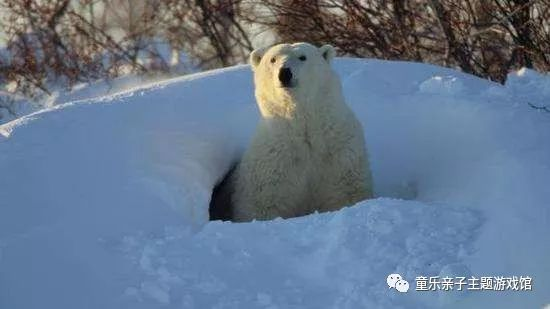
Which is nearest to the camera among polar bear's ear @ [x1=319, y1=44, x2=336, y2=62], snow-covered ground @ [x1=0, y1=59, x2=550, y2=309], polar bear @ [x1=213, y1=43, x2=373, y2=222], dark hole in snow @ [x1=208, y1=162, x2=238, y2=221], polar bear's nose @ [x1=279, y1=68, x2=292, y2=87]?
snow-covered ground @ [x1=0, y1=59, x2=550, y2=309]

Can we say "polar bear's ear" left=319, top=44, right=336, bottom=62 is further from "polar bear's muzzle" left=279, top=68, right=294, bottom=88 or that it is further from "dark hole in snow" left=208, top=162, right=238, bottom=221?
"dark hole in snow" left=208, top=162, right=238, bottom=221

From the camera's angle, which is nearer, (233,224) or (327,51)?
(233,224)

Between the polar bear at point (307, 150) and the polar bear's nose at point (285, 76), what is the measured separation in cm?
18

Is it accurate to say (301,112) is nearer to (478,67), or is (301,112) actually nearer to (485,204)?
(485,204)

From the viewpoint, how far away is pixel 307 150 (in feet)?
15.3

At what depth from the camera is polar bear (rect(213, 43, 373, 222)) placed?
4.61m

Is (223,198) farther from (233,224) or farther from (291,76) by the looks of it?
(233,224)

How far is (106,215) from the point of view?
359cm

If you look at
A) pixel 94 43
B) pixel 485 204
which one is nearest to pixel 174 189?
pixel 485 204

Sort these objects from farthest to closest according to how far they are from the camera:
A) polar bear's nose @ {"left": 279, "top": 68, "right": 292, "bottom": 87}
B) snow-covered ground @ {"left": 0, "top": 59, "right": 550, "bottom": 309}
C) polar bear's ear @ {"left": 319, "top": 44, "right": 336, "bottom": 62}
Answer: polar bear's ear @ {"left": 319, "top": 44, "right": 336, "bottom": 62}, polar bear's nose @ {"left": 279, "top": 68, "right": 292, "bottom": 87}, snow-covered ground @ {"left": 0, "top": 59, "right": 550, "bottom": 309}

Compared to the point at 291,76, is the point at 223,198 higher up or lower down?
lower down

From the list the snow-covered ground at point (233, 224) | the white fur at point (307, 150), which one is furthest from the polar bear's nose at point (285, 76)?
the snow-covered ground at point (233, 224)

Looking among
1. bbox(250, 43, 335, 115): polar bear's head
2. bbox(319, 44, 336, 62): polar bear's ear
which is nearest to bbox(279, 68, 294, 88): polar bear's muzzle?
bbox(250, 43, 335, 115): polar bear's head

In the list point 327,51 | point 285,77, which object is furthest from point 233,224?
point 327,51
